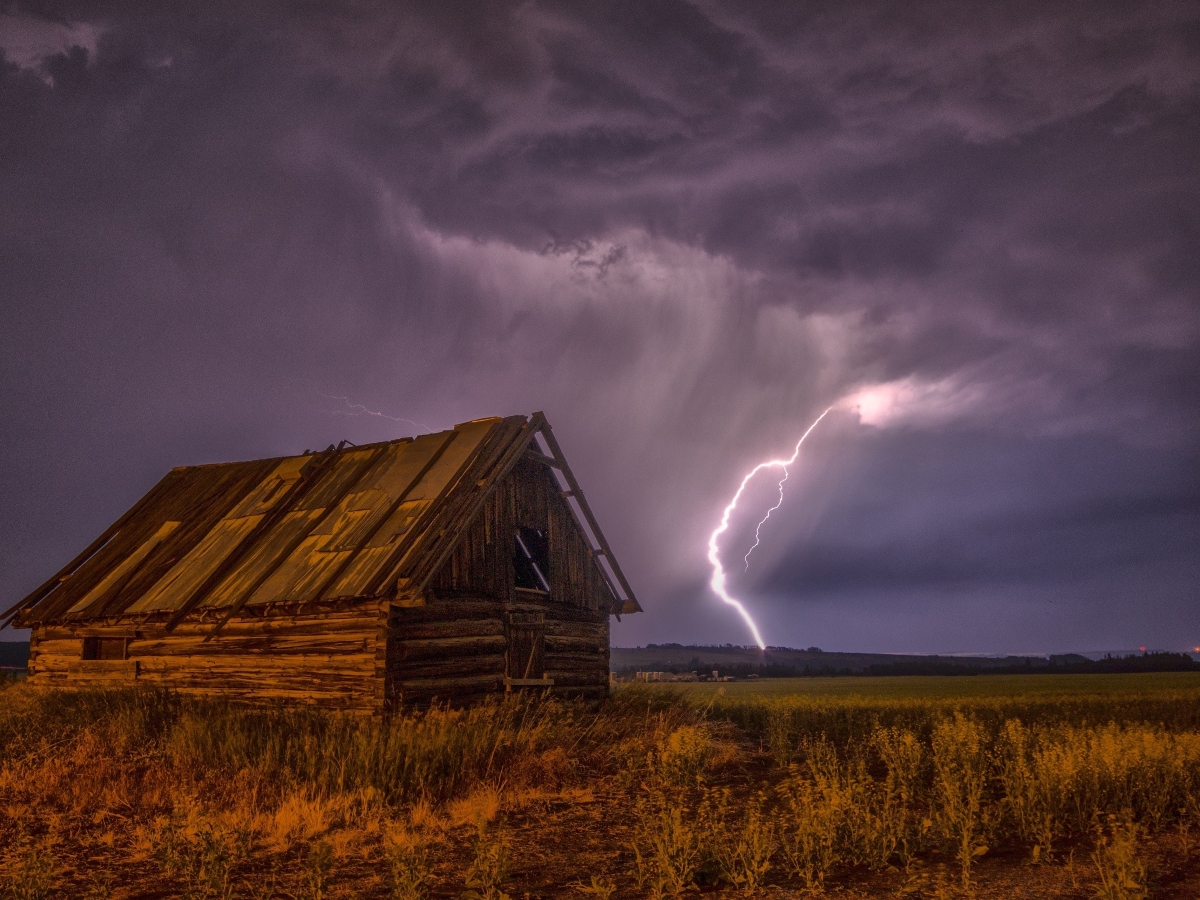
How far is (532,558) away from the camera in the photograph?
Result: 18.8 meters

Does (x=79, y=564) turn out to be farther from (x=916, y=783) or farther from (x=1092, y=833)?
(x=1092, y=833)

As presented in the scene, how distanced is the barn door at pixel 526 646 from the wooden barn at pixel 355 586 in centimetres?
4

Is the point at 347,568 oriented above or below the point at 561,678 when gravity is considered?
above

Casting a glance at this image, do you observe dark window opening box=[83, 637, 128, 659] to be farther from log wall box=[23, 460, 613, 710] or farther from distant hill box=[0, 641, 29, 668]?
distant hill box=[0, 641, 29, 668]

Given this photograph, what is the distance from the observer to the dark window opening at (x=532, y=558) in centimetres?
1827

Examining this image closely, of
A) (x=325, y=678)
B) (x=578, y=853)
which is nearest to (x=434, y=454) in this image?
(x=325, y=678)

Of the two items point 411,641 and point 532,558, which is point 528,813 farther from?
point 532,558

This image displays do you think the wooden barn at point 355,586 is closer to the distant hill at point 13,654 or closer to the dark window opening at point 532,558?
the dark window opening at point 532,558

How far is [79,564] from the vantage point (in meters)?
19.0

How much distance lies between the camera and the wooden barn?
1403 centimetres

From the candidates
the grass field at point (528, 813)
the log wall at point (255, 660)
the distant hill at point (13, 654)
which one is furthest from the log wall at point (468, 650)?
the distant hill at point (13, 654)

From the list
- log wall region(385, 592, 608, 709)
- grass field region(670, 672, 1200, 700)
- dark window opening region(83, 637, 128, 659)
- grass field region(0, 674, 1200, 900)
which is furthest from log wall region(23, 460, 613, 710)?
grass field region(670, 672, 1200, 700)

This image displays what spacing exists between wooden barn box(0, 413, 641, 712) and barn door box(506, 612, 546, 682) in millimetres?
37

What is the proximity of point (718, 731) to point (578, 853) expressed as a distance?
427 inches
